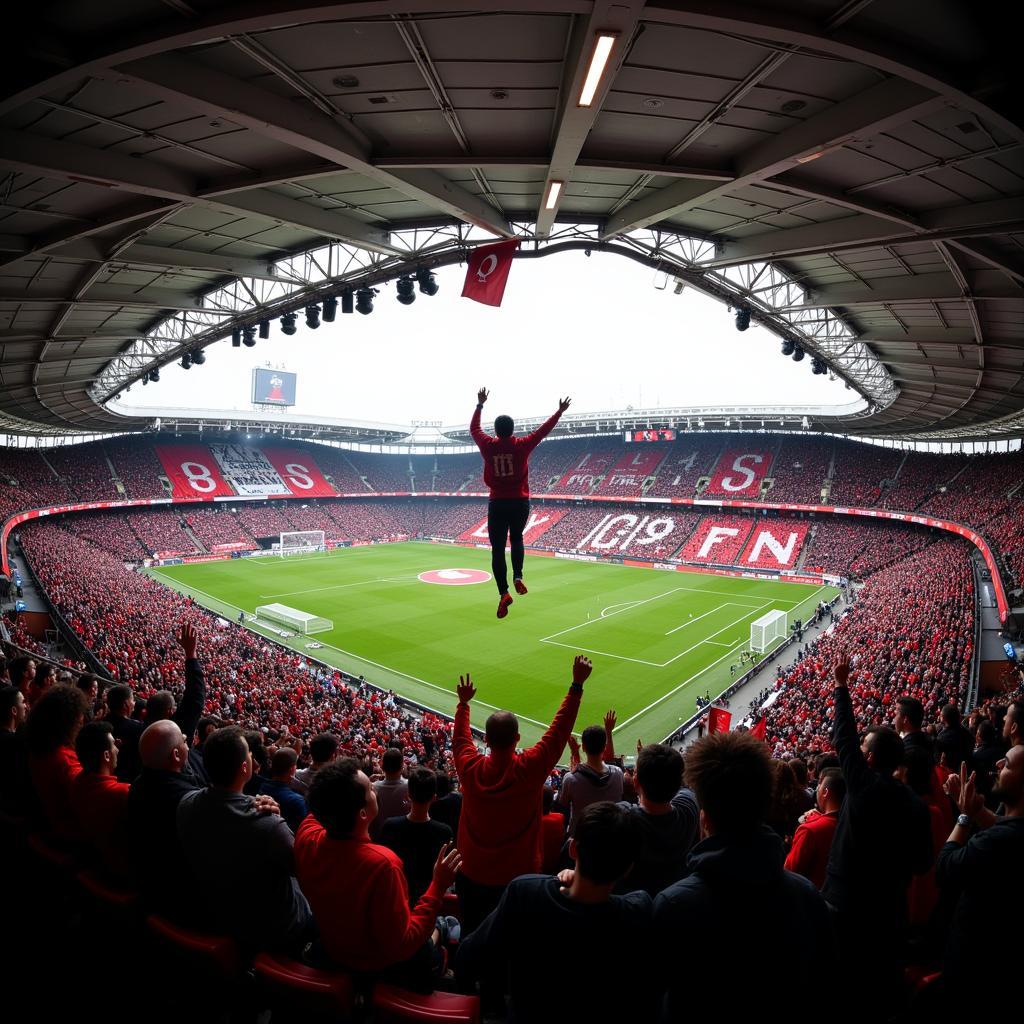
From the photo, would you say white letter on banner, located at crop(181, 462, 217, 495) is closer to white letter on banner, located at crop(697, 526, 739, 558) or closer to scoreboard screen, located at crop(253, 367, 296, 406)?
scoreboard screen, located at crop(253, 367, 296, 406)

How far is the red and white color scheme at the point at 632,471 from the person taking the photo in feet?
194

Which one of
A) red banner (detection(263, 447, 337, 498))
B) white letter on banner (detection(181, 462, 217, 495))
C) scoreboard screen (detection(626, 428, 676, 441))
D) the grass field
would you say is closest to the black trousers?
the grass field

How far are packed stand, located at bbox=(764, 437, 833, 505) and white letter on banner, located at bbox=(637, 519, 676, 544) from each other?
7.89 metres

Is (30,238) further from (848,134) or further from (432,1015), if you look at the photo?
(432,1015)

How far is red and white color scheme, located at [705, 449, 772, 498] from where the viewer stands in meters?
52.6

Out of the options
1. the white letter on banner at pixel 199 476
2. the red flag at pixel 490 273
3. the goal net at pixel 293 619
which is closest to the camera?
the red flag at pixel 490 273

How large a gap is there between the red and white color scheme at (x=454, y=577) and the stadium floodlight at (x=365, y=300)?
28887 mm

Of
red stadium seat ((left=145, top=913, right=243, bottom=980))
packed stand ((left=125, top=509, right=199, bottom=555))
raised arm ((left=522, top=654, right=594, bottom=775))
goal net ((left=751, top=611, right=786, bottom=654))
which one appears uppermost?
raised arm ((left=522, top=654, right=594, bottom=775))

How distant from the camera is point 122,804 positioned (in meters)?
3.66

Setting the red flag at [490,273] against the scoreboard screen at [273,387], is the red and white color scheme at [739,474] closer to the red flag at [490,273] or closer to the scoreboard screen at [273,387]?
the scoreboard screen at [273,387]

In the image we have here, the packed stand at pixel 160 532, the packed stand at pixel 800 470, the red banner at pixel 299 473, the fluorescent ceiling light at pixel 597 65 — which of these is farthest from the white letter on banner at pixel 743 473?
the fluorescent ceiling light at pixel 597 65

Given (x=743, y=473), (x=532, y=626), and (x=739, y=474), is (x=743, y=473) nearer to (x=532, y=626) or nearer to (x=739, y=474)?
(x=739, y=474)

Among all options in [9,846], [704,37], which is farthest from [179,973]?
[704,37]

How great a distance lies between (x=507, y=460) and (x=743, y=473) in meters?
51.1
